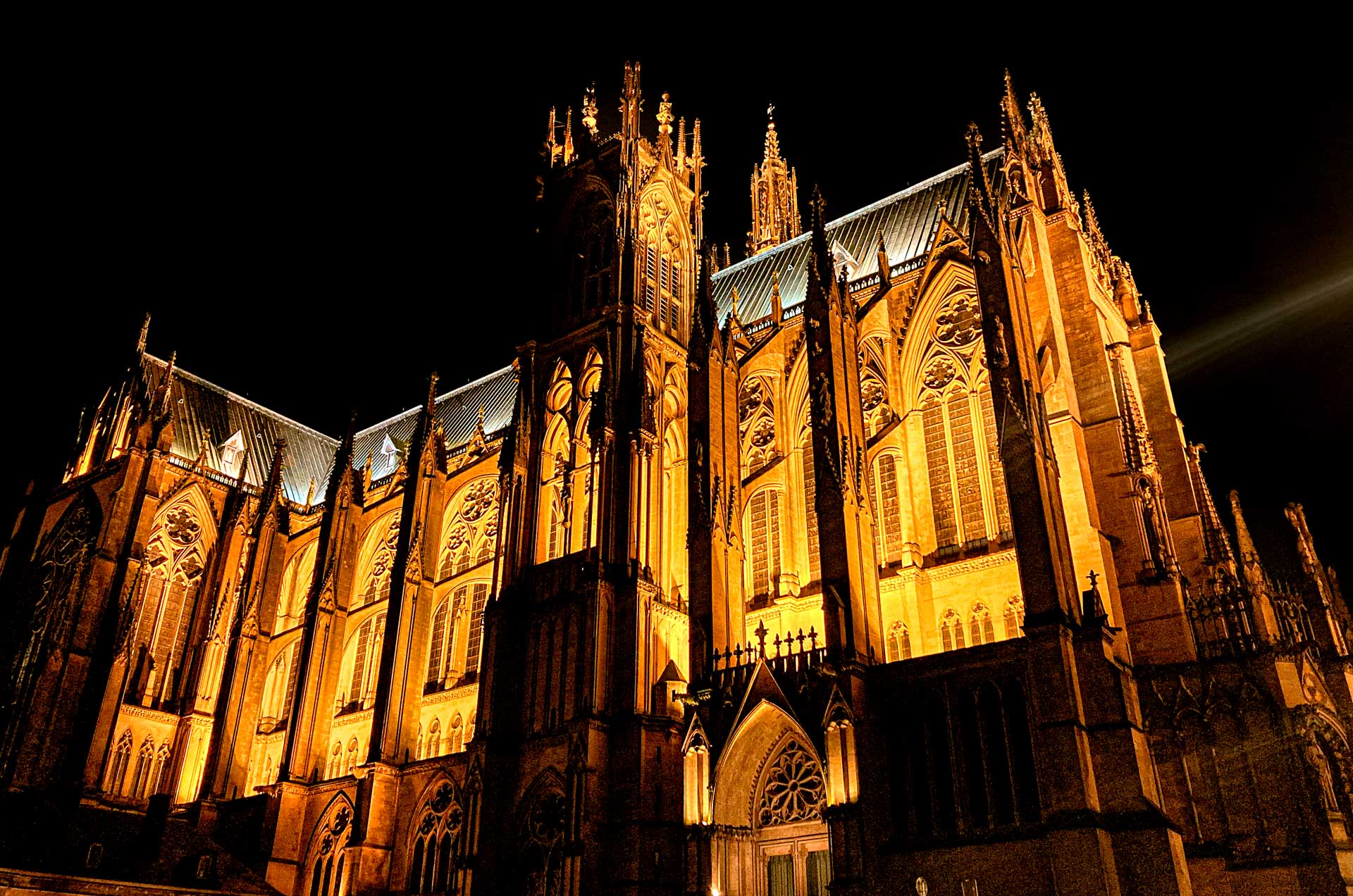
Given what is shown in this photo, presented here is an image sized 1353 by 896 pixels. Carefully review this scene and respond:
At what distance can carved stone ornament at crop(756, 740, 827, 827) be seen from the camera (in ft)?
74.6

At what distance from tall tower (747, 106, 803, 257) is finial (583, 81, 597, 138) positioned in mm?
11585

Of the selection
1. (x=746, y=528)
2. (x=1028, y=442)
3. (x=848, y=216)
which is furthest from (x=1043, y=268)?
(x=848, y=216)

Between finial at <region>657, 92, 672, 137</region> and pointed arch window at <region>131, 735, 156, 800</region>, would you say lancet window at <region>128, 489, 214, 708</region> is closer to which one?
pointed arch window at <region>131, 735, 156, 800</region>

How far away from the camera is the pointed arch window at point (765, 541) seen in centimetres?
2869

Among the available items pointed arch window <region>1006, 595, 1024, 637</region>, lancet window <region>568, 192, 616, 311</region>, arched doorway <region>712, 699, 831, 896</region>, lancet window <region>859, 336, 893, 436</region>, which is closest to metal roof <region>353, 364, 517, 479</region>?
lancet window <region>568, 192, 616, 311</region>

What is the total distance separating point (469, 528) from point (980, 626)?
19.5m

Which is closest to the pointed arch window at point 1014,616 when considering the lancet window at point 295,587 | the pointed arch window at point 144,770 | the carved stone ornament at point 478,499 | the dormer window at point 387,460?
the carved stone ornament at point 478,499

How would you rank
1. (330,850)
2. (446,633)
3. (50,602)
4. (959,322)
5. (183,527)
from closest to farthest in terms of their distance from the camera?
(959,322) < (330,850) < (446,633) < (50,602) < (183,527)

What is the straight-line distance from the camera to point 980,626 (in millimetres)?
24828

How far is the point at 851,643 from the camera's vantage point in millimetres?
22281

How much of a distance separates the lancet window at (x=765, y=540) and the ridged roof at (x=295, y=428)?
1683 centimetres

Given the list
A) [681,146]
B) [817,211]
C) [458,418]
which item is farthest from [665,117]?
[458,418]

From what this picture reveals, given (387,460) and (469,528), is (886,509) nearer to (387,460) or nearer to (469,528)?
(469,528)

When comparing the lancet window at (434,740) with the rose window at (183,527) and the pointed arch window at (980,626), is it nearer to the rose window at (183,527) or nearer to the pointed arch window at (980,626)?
the rose window at (183,527)
